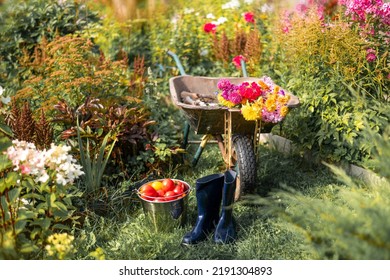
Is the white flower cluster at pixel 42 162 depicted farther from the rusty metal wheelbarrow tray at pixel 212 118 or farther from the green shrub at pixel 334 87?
the green shrub at pixel 334 87

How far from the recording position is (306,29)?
3.64m

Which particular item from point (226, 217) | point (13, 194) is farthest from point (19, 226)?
point (226, 217)

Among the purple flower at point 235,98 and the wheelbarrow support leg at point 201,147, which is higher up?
the purple flower at point 235,98

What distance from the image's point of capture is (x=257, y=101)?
3051 mm

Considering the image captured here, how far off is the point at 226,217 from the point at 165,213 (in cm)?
37

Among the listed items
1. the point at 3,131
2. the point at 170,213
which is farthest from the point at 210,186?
the point at 3,131

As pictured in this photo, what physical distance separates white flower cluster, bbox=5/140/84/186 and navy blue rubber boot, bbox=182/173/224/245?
0.82 metres

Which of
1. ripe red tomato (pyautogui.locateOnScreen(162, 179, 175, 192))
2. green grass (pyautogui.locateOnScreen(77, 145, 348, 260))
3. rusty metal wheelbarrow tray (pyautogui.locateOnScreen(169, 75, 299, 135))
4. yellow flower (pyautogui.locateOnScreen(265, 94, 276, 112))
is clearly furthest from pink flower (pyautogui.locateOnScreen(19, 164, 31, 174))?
yellow flower (pyautogui.locateOnScreen(265, 94, 276, 112))

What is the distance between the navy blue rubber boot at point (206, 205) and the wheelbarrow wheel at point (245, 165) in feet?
0.85

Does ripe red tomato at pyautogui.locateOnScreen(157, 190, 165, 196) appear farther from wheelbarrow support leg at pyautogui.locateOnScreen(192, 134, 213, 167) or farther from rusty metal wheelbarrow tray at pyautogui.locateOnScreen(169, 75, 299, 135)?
wheelbarrow support leg at pyautogui.locateOnScreen(192, 134, 213, 167)

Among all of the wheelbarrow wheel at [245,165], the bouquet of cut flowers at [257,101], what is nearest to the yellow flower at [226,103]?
the bouquet of cut flowers at [257,101]

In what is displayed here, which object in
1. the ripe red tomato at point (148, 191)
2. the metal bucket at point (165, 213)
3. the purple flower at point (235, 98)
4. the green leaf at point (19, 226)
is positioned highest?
the purple flower at point (235, 98)

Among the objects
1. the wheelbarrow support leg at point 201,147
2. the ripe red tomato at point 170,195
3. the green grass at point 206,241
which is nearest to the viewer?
the green grass at point 206,241

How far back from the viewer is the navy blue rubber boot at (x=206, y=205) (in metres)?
2.85
